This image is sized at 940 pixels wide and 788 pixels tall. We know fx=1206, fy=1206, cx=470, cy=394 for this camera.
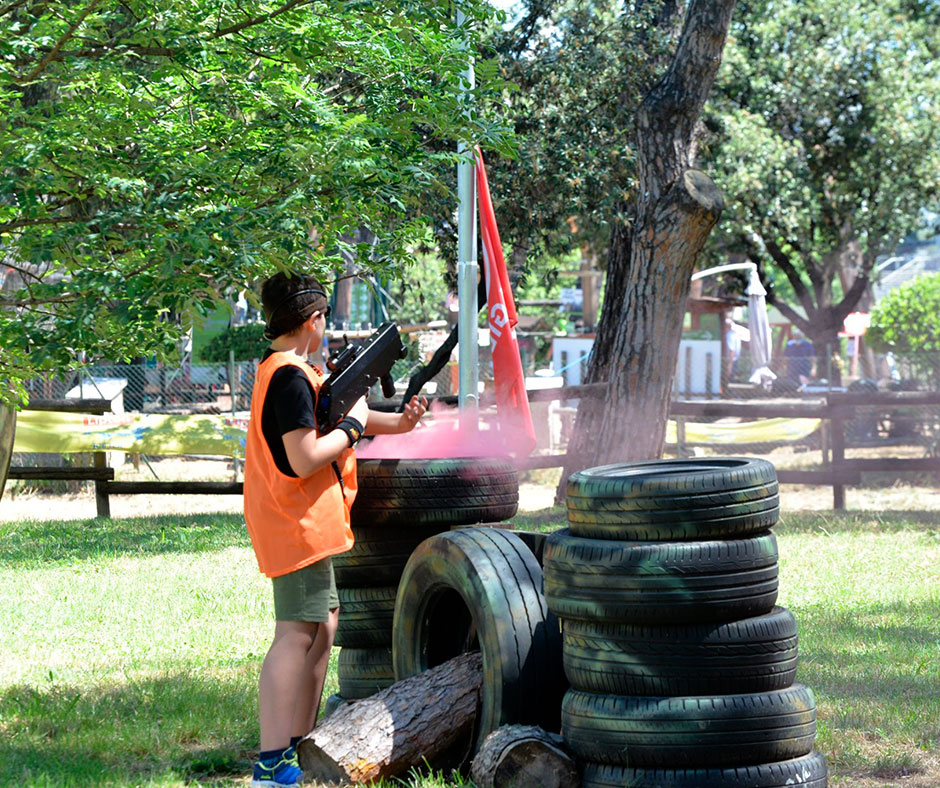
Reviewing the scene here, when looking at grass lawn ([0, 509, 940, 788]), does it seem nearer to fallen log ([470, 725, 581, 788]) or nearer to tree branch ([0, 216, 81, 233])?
fallen log ([470, 725, 581, 788])

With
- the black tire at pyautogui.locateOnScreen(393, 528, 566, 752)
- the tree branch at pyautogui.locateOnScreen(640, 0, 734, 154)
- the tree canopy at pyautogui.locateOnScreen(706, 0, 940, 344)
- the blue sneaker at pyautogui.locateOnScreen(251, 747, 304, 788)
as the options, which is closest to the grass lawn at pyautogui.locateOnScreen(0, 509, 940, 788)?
the blue sneaker at pyautogui.locateOnScreen(251, 747, 304, 788)

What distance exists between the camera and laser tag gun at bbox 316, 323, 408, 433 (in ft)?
14.5

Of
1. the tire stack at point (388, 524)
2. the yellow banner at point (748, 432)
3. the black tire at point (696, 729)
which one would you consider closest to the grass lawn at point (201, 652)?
the tire stack at point (388, 524)

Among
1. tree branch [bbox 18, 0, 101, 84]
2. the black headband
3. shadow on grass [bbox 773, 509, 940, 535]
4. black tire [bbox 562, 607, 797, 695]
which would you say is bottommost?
shadow on grass [bbox 773, 509, 940, 535]

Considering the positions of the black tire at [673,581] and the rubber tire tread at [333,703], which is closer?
the black tire at [673,581]

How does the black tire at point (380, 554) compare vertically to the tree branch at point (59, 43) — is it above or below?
below

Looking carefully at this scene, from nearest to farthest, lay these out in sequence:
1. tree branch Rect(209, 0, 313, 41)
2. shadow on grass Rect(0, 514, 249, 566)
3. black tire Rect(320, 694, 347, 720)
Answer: tree branch Rect(209, 0, 313, 41) < black tire Rect(320, 694, 347, 720) < shadow on grass Rect(0, 514, 249, 566)

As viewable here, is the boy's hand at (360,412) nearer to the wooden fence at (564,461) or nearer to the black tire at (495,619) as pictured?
the black tire at (495,619)

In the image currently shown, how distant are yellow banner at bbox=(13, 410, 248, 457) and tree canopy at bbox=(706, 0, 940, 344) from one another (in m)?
15.2

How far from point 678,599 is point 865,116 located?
25.4 m

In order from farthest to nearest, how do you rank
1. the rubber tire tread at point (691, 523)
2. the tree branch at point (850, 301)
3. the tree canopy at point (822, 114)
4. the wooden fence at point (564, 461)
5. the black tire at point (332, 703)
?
1. the tree branch at point (850, 301)
2. the tree canopy at point (822, 114)
3. the wooden fence at point (564, 461)
4. the black tire at point (332, 703)
5. the rubber tire tread at point (691, 523)

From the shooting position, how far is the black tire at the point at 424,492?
16.4 ft

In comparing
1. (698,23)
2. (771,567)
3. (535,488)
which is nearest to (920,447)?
(535,488)

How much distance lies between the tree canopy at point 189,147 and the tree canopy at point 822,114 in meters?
21.2
